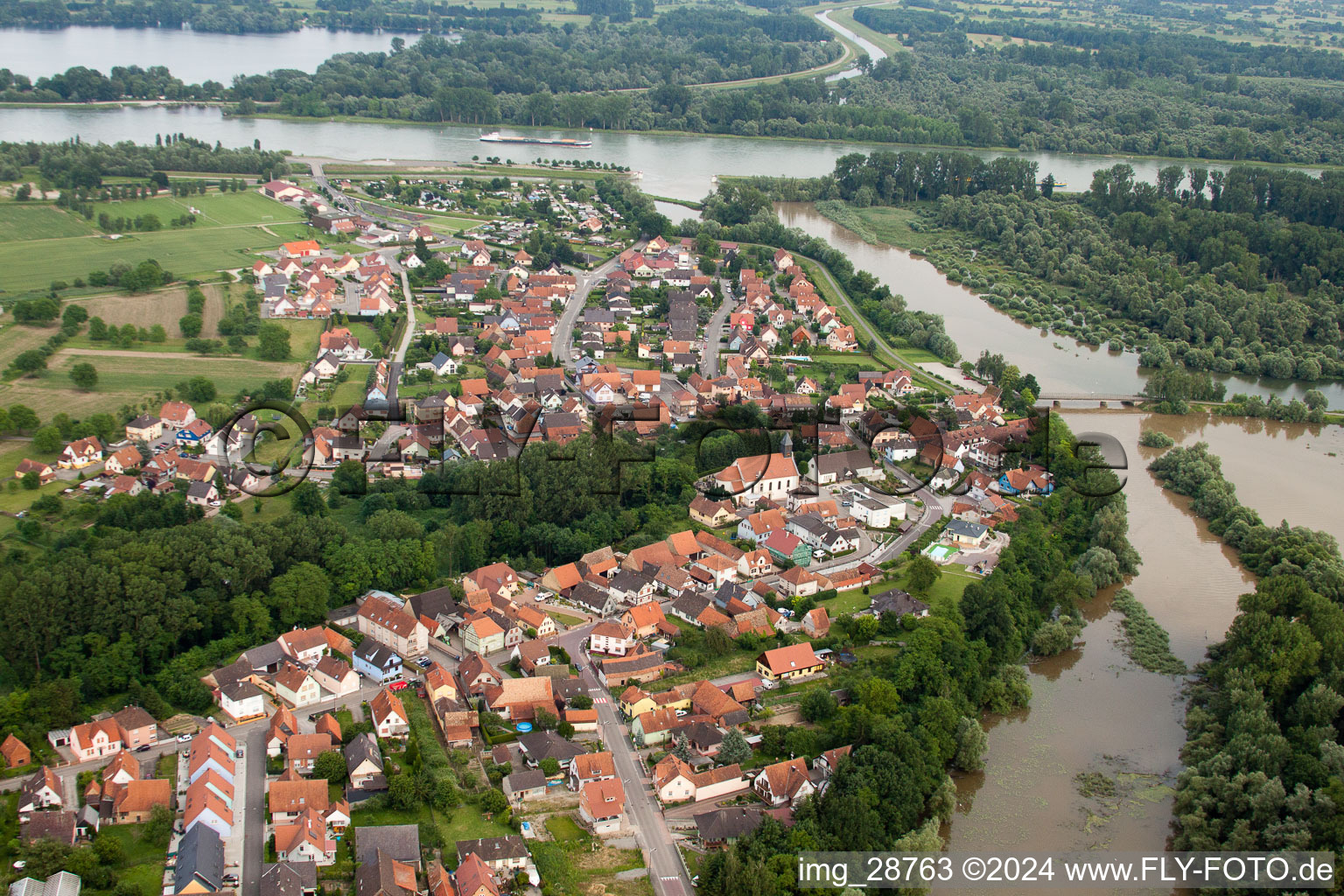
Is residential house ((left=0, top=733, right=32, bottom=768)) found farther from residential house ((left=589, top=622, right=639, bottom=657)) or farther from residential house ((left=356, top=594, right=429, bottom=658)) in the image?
residential house ((left=589, top=622, right=639, bottom=657))

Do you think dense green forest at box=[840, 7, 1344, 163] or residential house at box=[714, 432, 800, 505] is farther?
dense green forest at box=[840, 7, 1344, 163]

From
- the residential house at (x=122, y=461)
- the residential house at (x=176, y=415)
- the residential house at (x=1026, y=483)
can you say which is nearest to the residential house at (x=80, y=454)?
the residential house at (x=122, y=461)

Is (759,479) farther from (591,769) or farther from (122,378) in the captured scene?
(122,378)

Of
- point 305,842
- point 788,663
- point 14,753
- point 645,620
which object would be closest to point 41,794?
point 14,753

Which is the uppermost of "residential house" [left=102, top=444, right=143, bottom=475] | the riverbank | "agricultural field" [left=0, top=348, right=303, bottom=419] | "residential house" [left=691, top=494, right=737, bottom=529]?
the riverbank

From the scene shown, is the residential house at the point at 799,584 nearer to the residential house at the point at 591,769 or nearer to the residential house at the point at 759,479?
the residential house at the point at 759,479

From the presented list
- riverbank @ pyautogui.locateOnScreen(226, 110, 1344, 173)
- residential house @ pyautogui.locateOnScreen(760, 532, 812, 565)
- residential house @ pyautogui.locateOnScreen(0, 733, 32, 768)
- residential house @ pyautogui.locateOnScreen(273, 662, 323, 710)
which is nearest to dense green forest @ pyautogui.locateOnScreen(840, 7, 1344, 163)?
riverbank @ pyautogui.locateOnScreen(226, 110, 1344, 173)

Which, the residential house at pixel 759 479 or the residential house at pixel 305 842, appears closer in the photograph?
the residential house at pixel 305 842
